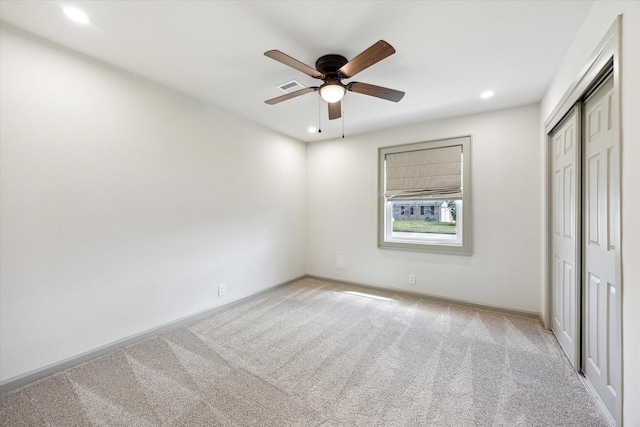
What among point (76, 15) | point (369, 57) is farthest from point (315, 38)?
point (76, 15)

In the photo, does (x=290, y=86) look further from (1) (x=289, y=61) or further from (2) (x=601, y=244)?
(2) (x=601, y=244)

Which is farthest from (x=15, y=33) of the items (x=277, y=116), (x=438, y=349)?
(x=438, y=349)

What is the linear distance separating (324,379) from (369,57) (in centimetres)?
238

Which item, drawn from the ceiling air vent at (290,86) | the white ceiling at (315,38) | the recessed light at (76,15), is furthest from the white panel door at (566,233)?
the recessed light at (76,15)

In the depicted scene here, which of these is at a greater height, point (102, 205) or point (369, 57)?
point (369, 57)

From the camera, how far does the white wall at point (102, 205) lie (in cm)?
191

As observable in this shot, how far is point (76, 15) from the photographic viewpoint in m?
1.77

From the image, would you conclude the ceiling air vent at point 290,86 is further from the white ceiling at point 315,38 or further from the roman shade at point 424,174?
the roman shade at point 424,174

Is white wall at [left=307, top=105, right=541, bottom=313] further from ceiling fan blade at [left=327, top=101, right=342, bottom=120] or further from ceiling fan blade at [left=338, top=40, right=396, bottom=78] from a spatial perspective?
ceiling fan blade at [left=338, top=40, right=396, bottom=78]

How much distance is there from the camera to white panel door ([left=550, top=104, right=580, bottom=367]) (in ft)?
6.66

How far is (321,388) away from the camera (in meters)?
1.88

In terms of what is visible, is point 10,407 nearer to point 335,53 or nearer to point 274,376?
point 274,376

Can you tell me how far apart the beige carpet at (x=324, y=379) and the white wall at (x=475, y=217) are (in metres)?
0.56

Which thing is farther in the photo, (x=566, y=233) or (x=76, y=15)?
(x=566, y=233)
